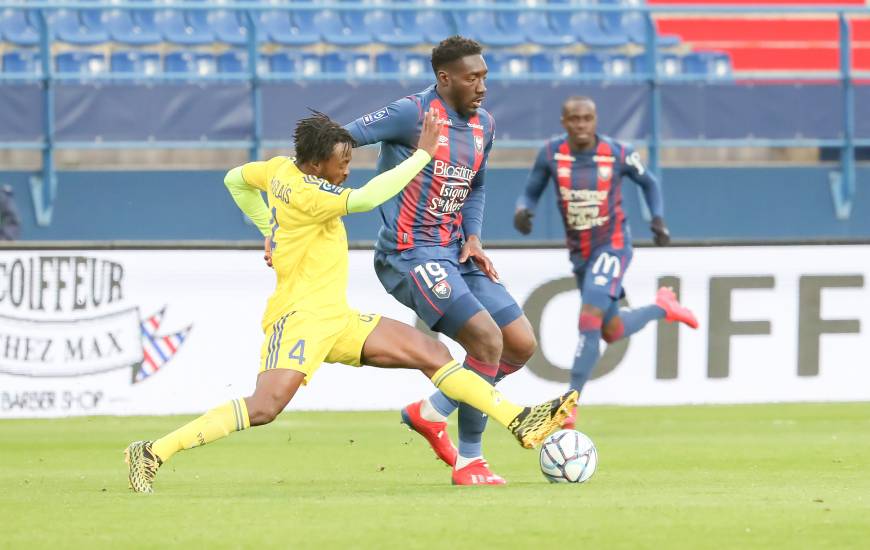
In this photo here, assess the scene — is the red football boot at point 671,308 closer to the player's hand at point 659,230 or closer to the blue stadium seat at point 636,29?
the player's hand at point 659,230

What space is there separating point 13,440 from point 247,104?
6.12 metres

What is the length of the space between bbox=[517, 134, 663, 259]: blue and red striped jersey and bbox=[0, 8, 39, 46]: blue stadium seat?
762cm

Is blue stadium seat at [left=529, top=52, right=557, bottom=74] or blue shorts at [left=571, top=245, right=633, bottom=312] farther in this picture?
blue stadium seat at [left=529, top=52, right=557, bottom=74]

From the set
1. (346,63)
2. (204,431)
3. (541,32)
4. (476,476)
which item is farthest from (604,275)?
(541,32)

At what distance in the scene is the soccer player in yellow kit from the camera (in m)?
6.78

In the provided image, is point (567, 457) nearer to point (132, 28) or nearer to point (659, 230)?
point (659, 230)

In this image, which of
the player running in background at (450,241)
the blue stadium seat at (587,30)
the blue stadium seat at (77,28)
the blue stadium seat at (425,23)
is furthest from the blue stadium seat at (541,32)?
the player running in background at (450,241)

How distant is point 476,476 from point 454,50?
6.72 ft

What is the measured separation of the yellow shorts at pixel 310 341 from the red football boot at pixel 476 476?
75cm

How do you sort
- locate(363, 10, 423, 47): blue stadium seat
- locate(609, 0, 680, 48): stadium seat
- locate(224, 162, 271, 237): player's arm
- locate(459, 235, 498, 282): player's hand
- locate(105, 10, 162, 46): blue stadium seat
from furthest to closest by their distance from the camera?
locate(609, 0, 680, 48): stadium seat
locate(363, 10, 423, 47): blue stadium seat
locate(105, 10, 162, 46): blue stadium seat
locate(459, 235, 498, 282): player's hand
locate(224, 162, 271, 237): player's arm

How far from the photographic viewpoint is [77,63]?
17.0 m

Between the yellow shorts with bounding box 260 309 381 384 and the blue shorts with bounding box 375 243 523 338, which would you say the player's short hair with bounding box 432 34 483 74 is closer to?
the blue shorts with bounding box 375 243 523 338

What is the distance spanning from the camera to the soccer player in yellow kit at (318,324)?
22.2 feet

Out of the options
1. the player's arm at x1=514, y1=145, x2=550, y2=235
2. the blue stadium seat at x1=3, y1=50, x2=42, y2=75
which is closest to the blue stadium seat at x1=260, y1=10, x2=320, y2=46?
the blue stadium seat at x1=3, y1=50, x2=42, y2=75
